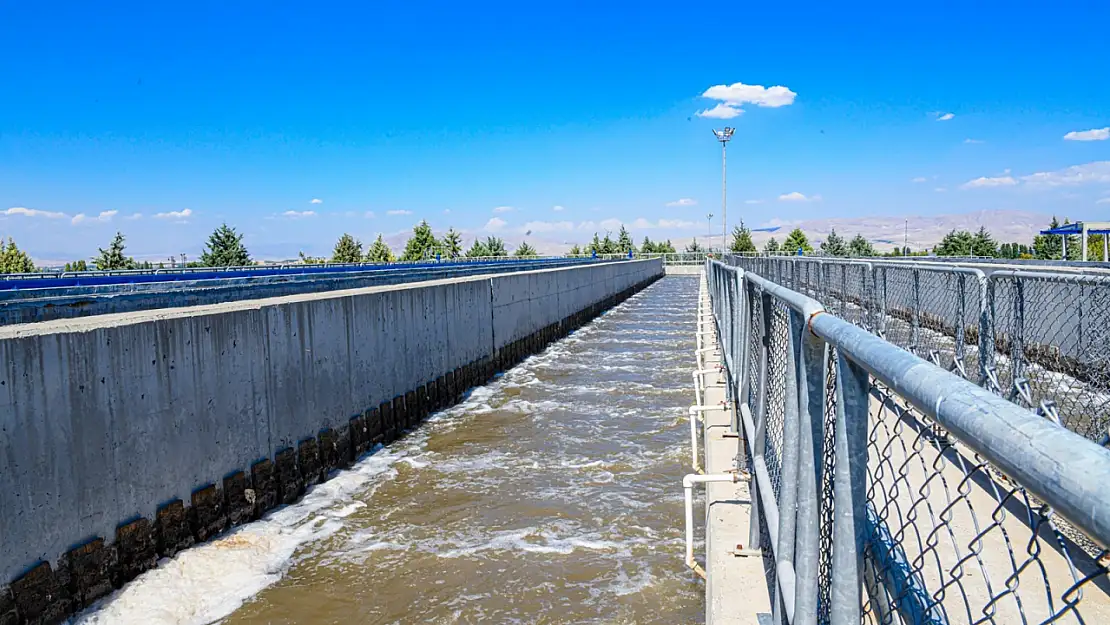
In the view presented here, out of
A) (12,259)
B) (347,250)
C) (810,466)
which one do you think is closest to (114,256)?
(12,259)

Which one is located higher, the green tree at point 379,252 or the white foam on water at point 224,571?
the green tree at point 379,252

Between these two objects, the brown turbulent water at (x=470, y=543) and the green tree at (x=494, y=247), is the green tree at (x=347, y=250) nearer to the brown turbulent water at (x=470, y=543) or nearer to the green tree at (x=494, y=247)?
the green tree at (x=494, y=247)

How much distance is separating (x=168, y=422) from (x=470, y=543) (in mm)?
2747

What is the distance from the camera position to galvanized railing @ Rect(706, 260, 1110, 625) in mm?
1084

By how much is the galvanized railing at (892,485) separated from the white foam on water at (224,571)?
395 centimetres

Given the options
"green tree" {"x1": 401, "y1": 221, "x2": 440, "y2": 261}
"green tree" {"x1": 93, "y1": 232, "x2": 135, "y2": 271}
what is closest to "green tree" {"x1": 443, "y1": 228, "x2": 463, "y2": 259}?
"green tree" {"x1": 401, "y1": 221, "x2": 440, "y2": 261}

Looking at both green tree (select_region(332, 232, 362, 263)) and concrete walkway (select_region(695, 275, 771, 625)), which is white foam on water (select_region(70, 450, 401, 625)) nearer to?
concrete walkway (select_region(695, 275, 771, 625))

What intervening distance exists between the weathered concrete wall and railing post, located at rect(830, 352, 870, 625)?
202 inches

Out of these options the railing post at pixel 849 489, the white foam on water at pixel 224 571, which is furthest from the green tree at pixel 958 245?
the railing post at pixel 849 489

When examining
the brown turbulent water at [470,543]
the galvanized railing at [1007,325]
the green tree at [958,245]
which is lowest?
the brown turbulent water at [470,543]

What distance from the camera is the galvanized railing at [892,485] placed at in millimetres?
1084

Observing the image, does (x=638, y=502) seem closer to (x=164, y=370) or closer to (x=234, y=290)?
(x=164, y=370)

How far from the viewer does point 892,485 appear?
2338mm

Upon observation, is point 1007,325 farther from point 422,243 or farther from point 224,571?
point 422,243
